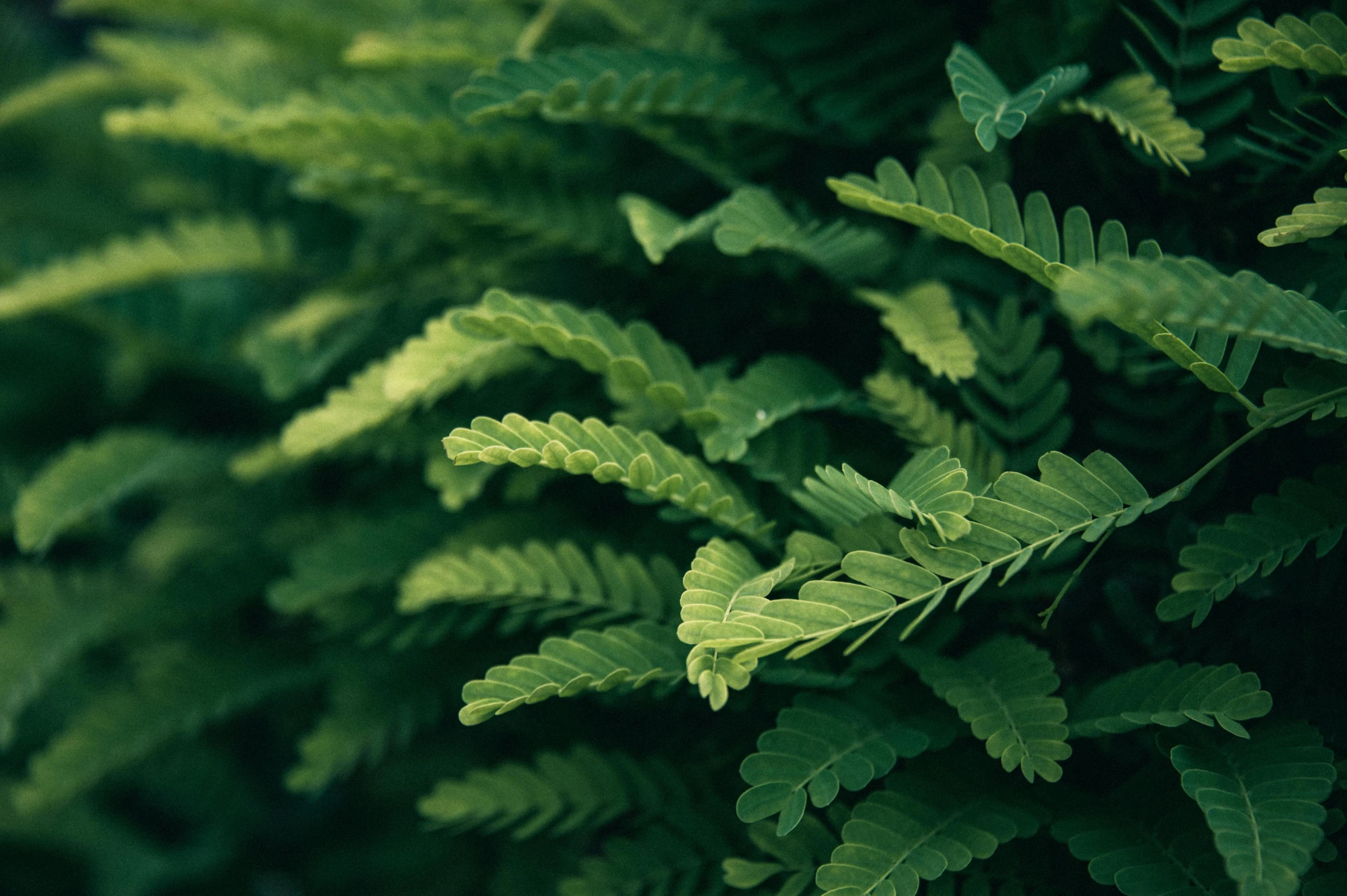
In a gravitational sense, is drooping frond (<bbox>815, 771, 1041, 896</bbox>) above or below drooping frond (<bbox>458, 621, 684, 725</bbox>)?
below

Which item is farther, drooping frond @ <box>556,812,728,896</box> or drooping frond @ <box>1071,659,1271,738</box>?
drooping frond @ <box>556,812,728,896</box>

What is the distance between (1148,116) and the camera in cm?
62

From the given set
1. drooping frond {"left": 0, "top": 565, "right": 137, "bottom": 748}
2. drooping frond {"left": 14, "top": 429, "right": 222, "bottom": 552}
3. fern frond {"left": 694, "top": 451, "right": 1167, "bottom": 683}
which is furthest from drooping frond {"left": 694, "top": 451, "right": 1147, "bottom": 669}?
drooping frond {"left": 0, "top": 565, "right": 137, "bottom": 748}

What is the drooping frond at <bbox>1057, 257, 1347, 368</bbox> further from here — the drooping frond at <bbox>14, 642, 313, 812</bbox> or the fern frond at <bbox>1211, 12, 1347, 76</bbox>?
the drooping frond at <bbox>14, 642, 313, 812</bbox>

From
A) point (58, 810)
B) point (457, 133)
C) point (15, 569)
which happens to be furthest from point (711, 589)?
point (58, 810)

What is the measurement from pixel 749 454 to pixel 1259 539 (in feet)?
1.10

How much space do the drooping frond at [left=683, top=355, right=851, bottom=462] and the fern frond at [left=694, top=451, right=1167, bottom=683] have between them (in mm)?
141

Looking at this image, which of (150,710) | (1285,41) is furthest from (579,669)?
(150,710)

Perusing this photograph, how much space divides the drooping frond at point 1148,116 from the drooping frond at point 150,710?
3.36 feet

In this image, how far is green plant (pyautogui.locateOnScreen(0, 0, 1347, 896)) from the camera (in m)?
0.54

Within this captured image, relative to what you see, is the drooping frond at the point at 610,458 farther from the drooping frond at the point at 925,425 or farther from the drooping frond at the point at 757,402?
the drooping frond at the point at 925,425

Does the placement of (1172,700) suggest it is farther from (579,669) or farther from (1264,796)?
(579,669)

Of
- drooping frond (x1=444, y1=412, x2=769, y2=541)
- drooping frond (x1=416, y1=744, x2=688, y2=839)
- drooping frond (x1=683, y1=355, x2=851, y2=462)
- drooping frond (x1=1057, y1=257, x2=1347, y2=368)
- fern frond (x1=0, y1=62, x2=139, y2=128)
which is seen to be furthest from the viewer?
fern frond (x1=0, y1=62, x2=139, y2=128)

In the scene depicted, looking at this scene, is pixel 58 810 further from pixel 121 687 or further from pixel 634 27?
pixel 634 27
